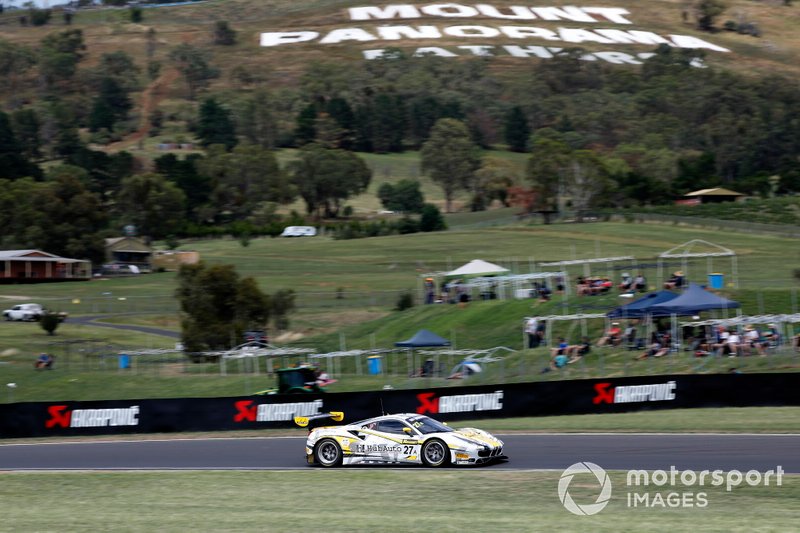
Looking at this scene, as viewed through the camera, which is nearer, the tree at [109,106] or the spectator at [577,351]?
the spectator at [577,351]

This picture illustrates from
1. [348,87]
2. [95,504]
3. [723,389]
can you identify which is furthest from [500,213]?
[95,504]

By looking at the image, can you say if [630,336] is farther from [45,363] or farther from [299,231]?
[299,231]

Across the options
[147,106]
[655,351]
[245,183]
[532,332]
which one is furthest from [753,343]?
[147,106]

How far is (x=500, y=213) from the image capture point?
380 ft

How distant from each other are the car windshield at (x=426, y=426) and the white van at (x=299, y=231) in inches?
3418

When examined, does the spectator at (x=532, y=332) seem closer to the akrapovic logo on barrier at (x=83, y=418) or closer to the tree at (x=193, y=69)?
the akrapovic logo on barrier at (x=83, y=418)

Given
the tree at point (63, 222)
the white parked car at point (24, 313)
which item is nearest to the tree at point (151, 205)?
the tree at point (63, 222)

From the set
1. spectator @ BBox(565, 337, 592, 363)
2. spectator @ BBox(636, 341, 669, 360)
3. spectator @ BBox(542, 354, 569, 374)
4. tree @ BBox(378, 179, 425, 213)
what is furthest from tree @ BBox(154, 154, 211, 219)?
spectator @ BBox(636, 341, 669, 360)

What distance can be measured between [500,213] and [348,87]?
75420mm

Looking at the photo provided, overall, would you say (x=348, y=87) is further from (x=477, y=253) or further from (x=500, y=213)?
(x=477, y=253)

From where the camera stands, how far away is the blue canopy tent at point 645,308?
34.9 metres

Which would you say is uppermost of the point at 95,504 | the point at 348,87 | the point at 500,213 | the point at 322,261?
the point at 348,87

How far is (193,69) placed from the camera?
19250cm

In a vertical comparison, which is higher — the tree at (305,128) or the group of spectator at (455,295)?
the tree at (305,128)
